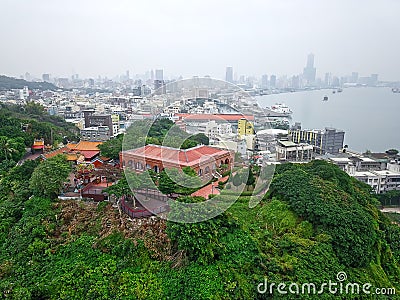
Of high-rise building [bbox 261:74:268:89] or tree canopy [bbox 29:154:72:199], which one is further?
high-rise building [bbox 261:74:268:89]

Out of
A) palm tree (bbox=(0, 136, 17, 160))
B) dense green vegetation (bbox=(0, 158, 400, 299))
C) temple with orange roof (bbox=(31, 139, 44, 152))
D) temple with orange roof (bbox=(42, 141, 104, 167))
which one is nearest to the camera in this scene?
dense green vegetation (bbox=(0, 158, 400, 299))

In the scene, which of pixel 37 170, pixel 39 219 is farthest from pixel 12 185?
pixel 39 219

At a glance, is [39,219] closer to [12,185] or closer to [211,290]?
[12,185]

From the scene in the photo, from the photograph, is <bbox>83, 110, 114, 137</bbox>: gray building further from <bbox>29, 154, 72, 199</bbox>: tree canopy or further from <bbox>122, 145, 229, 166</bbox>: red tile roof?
<bbox>29, 154, 72, 199</bbox>: tree canopy

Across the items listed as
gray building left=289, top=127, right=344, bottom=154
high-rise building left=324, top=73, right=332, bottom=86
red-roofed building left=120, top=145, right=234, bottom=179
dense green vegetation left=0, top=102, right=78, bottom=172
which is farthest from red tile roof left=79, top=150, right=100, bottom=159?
high-rise building left=324, top=73, right=332, bottom=86

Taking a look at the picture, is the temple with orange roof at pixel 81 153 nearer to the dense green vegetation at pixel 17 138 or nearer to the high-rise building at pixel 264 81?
the dense green vegetation at pixel 17 138
